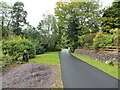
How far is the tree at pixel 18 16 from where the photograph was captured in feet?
69.1

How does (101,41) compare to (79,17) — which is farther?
(79,17)

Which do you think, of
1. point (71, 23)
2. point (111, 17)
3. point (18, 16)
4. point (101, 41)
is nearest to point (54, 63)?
point (101, 41)

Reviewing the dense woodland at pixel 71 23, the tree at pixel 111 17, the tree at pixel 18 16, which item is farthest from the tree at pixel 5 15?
the tree at pixel 111 17

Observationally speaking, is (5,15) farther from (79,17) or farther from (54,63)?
(54,63)

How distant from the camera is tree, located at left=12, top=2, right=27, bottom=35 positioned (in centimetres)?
2105

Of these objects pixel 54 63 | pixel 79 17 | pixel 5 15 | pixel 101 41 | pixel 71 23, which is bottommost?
pixel 54 63

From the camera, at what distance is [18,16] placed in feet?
71.1

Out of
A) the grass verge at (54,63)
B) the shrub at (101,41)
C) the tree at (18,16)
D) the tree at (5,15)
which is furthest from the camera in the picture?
the tree at (18,16)

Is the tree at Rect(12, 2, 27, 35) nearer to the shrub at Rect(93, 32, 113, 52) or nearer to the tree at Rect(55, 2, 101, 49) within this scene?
the tree at Rect(55, 2, 101, 49)

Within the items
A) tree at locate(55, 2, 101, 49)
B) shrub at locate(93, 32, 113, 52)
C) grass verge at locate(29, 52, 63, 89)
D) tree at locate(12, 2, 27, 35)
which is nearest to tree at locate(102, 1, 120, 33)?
tree at locate(55, 2, 101, 49)

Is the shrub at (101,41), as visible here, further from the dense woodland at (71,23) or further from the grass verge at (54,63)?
the grass verge at (54,63)

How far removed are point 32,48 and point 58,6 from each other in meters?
10.6

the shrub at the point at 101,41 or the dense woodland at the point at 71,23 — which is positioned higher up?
the dense woodland at the point at 71,23

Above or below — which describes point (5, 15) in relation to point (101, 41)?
above
